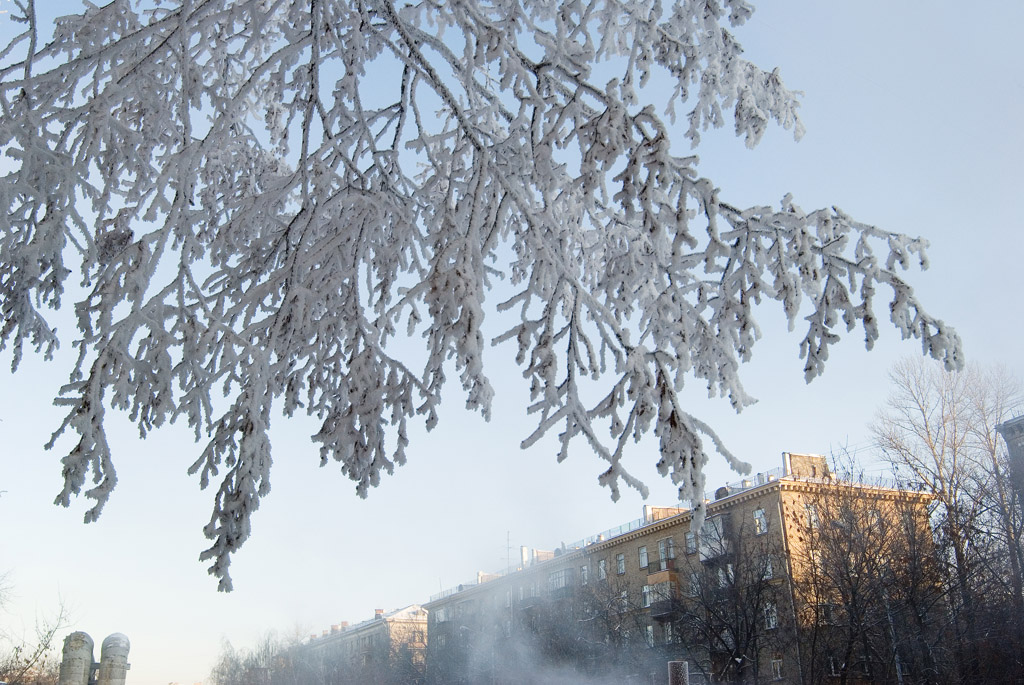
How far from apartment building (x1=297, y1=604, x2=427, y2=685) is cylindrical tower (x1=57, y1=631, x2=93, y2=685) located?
130ft

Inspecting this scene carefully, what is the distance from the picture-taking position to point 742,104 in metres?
4.10

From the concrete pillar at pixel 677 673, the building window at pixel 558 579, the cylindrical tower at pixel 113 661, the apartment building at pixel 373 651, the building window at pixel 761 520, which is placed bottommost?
the apartment building at pixel 373 651

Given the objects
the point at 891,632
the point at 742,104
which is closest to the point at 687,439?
the point at 742,104

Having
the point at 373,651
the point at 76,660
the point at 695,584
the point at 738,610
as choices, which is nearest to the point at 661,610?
the point at 695,584

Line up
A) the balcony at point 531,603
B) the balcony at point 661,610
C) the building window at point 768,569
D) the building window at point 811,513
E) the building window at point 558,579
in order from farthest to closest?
the building window at point 558,579 → the balcony at point 531,603 → the balcony at point 661,610 → the building window at point 768,569 → the building window at point 811,513

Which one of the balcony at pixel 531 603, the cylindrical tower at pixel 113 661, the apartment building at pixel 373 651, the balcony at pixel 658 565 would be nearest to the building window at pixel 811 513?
the balcony at pixel 658 565

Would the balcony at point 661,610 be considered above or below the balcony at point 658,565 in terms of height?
below

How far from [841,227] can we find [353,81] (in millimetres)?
2327

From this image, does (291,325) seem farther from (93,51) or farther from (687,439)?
(93,51)

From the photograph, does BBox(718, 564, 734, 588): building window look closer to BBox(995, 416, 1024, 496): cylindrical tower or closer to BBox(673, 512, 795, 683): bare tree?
BBox(673, 512, 795, 683): bare tree

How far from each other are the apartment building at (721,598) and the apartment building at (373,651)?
4569 millimetres

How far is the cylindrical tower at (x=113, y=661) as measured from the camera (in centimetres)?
997

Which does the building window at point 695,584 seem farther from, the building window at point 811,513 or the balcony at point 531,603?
the balcony at point 531,603

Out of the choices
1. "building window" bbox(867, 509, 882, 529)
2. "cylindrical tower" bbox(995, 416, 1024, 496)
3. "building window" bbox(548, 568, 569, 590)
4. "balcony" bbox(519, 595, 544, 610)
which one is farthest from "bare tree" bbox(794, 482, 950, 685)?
"building window" bbox(548, 568, 569, 590)
